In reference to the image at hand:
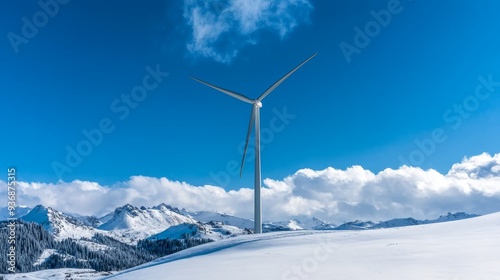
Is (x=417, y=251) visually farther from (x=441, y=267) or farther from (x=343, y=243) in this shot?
(x=343, y=243)

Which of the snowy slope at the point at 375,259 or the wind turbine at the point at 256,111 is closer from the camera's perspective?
the snowy slope at the point at 375,259

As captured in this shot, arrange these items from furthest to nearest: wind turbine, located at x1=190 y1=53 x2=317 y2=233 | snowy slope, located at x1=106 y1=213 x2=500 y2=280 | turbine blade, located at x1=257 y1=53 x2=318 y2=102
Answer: turbine blade, located at x1=257 y1=53 x2=318 y2=102, wind turbine, located at x1=190 y1=53 x2=317 y2=233, snowy slope, located at x1=106 y1=213 x2=500 y2=280

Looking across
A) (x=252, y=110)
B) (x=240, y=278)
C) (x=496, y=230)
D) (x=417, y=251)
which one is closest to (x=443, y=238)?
(x=496, y=230)

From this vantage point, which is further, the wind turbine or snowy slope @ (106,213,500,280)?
the wind turbine

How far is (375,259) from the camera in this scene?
82.4 ft

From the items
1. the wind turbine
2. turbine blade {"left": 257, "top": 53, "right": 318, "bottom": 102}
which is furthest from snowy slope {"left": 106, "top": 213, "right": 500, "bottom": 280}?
turbine blade {"left": 257, "top": 53, "right": 318, "bottom": 102}

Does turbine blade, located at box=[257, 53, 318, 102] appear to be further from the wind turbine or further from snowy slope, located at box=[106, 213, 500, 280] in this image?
snowy slope, located at box=[106, 213, 500, 280]

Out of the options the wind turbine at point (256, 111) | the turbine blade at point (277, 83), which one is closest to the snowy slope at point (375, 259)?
the wind turbine at point (256, 111)

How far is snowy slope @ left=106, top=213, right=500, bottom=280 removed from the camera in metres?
20.7

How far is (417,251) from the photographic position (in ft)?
86.6

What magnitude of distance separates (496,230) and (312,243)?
14.6 m

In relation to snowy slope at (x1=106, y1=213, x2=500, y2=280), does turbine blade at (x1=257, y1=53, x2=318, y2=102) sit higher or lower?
higher

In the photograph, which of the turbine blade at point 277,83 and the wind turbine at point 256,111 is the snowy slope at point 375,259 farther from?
the turbine blade at point 277,83

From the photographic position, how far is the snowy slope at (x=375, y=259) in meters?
20.7
